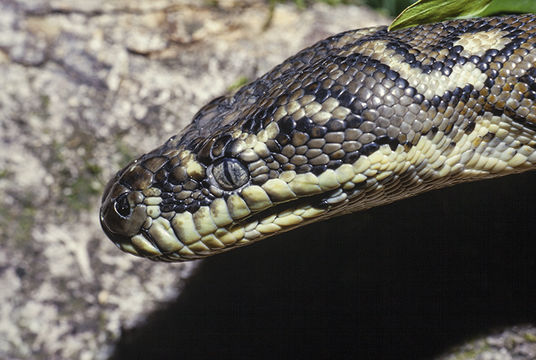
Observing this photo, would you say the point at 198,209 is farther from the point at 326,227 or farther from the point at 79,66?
the point at 79,66

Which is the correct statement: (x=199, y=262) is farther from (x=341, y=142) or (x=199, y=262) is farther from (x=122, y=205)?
(x=341, y=142)

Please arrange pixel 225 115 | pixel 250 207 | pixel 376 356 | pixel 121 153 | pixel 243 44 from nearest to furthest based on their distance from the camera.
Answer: pixel 250 207 < pixel 225 115 < pixel 376 356 < pixel 121 153 < pixel 243 44

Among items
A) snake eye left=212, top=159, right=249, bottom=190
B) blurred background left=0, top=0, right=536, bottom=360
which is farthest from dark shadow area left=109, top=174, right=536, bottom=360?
snake eye left=212, top=159, right=249, bottom=190

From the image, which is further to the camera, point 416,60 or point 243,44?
point 243,44

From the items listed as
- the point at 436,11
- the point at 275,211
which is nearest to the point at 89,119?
the point at 275,211

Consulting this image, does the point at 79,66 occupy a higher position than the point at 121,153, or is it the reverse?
the point at 79,66

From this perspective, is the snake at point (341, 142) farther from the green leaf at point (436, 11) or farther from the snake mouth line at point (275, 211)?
the green leaf at point (436, 11)

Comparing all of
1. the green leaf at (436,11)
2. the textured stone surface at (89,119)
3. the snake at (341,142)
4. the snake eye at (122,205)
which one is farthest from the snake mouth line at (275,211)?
the textured stone surface at (89,119)

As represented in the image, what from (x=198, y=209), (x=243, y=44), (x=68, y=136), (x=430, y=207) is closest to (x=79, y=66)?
(x=68, y=136)
